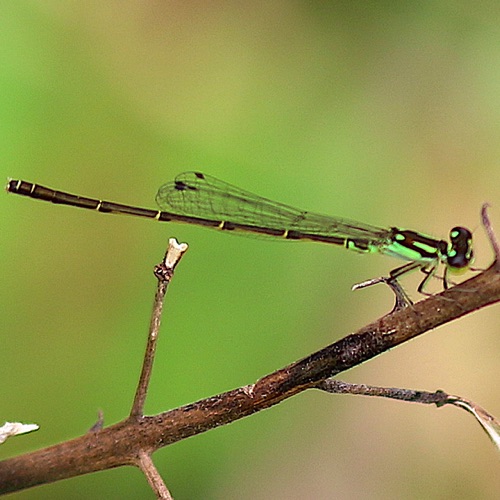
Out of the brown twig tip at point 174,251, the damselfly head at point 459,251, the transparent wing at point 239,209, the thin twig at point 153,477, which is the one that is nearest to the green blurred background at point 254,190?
the transparent wing at point 239,209

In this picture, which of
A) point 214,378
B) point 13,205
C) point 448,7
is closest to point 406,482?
point 214,378

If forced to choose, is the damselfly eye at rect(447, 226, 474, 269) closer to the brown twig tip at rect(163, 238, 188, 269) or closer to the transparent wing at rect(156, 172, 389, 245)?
the transparent wing at rect(156, 172, 389, 245)

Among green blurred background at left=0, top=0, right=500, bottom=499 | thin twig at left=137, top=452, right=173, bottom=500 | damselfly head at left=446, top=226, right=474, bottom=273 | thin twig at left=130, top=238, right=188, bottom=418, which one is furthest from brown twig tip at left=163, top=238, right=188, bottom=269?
green blurred background at left=0, top=0, right=500, bottom=499

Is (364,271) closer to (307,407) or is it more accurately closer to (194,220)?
(307,407)

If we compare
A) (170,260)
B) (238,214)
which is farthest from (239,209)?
(170,260)

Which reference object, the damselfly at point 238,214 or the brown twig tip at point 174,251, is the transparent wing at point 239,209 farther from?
the brown twig tip at point 174,251
